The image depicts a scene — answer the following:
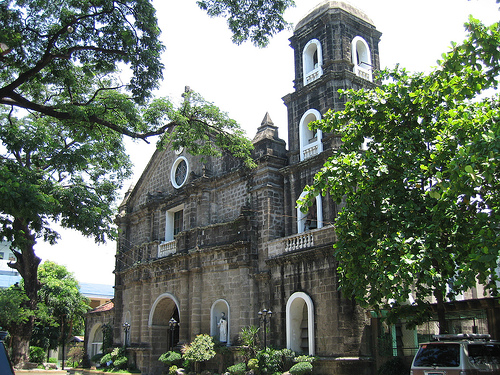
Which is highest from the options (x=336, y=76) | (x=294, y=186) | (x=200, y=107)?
(x=336, y=76)

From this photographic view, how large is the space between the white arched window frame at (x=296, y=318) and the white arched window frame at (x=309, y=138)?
4.87 metres

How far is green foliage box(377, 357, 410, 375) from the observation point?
43.0 ft

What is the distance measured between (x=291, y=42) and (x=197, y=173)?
6893 mm

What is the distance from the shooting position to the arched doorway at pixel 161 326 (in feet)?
73.8

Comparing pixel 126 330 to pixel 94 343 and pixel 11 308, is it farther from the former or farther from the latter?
pixel 94 343

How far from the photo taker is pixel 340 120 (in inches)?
459

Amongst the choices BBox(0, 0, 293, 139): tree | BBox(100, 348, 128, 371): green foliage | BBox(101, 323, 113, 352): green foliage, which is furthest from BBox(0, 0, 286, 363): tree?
BBox(101, 323, 113, 352): green foliage

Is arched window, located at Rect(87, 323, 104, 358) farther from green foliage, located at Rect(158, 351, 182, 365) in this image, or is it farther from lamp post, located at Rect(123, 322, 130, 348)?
green foliage, located at Rect(158, 351, 182, 365)

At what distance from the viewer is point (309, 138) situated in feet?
60.5

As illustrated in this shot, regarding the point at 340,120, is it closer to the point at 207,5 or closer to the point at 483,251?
the point at 207,5

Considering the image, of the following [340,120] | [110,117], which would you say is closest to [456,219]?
[340,120]

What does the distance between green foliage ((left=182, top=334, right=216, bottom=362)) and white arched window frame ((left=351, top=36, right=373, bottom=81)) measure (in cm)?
1089

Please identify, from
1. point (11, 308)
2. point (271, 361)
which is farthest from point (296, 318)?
point (11, 308)

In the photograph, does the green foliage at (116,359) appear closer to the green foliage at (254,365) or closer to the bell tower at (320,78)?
the green foliage at (254,365)
